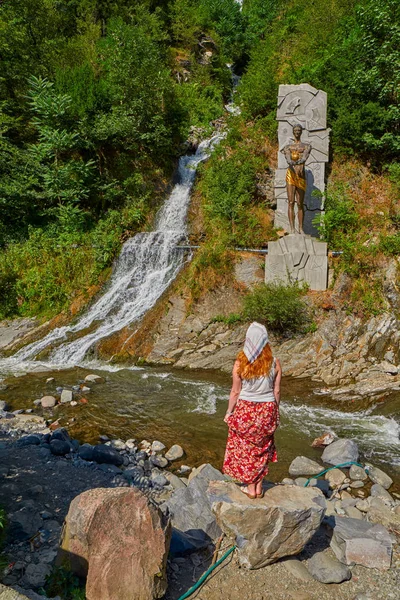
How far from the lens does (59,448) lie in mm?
5574

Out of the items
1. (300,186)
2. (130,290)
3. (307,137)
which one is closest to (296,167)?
(300,186)

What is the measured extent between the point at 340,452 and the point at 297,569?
2592mm

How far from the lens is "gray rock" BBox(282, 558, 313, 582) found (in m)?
3.30

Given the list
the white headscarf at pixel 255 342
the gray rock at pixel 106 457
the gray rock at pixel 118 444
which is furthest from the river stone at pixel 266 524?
the gray rock at pixel 118 444

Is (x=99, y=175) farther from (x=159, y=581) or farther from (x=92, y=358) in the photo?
(x=159, y=581)

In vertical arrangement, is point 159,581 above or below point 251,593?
above

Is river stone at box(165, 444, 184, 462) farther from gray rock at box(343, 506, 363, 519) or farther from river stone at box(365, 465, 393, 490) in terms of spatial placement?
river stone at box(365, 465, 393, 490)

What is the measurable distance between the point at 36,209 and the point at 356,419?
565 inches

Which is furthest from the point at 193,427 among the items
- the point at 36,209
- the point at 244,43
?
the point at 244,43

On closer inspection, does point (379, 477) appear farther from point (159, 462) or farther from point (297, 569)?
point (159, 462)

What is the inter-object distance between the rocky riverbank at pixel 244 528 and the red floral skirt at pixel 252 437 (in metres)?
0.20

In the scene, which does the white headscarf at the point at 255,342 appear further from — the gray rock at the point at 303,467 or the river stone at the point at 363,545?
the gray rock at the point at 303,467

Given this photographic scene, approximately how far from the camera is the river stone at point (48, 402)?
25.0ft

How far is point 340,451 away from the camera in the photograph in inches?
223
